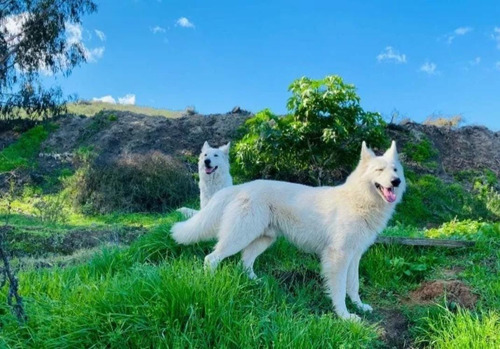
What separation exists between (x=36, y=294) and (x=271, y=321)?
6.53 feet

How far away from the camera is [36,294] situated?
4246 millimetres

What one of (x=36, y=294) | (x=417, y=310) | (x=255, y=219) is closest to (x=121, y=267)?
(x=36, y=294)

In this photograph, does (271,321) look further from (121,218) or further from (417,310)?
(121,218)

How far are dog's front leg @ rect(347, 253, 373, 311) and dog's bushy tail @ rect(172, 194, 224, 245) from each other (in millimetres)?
1342

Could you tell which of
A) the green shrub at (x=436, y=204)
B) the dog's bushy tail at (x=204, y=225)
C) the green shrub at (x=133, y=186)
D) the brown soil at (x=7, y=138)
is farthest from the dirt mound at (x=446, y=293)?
the brown soil at (x=7, y=138)

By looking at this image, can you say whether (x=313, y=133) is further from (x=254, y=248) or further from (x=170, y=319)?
(x=170, y=319)

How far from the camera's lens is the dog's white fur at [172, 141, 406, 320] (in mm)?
4617

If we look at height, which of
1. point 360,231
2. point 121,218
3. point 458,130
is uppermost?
point 458,130

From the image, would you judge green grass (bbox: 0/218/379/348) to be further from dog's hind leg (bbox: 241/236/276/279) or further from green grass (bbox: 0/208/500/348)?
dog's hind leg (bbox: 241/236/276/279)

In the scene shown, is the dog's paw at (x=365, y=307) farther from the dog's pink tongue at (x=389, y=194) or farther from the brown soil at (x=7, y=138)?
the brown soil at (x=7, y=138)

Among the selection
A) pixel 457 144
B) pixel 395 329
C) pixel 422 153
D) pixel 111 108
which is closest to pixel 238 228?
pixel 395 329

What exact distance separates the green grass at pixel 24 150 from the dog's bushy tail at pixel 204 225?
45.0 feet

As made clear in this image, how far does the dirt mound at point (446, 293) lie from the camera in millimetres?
5023

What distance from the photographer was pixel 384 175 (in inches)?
182
